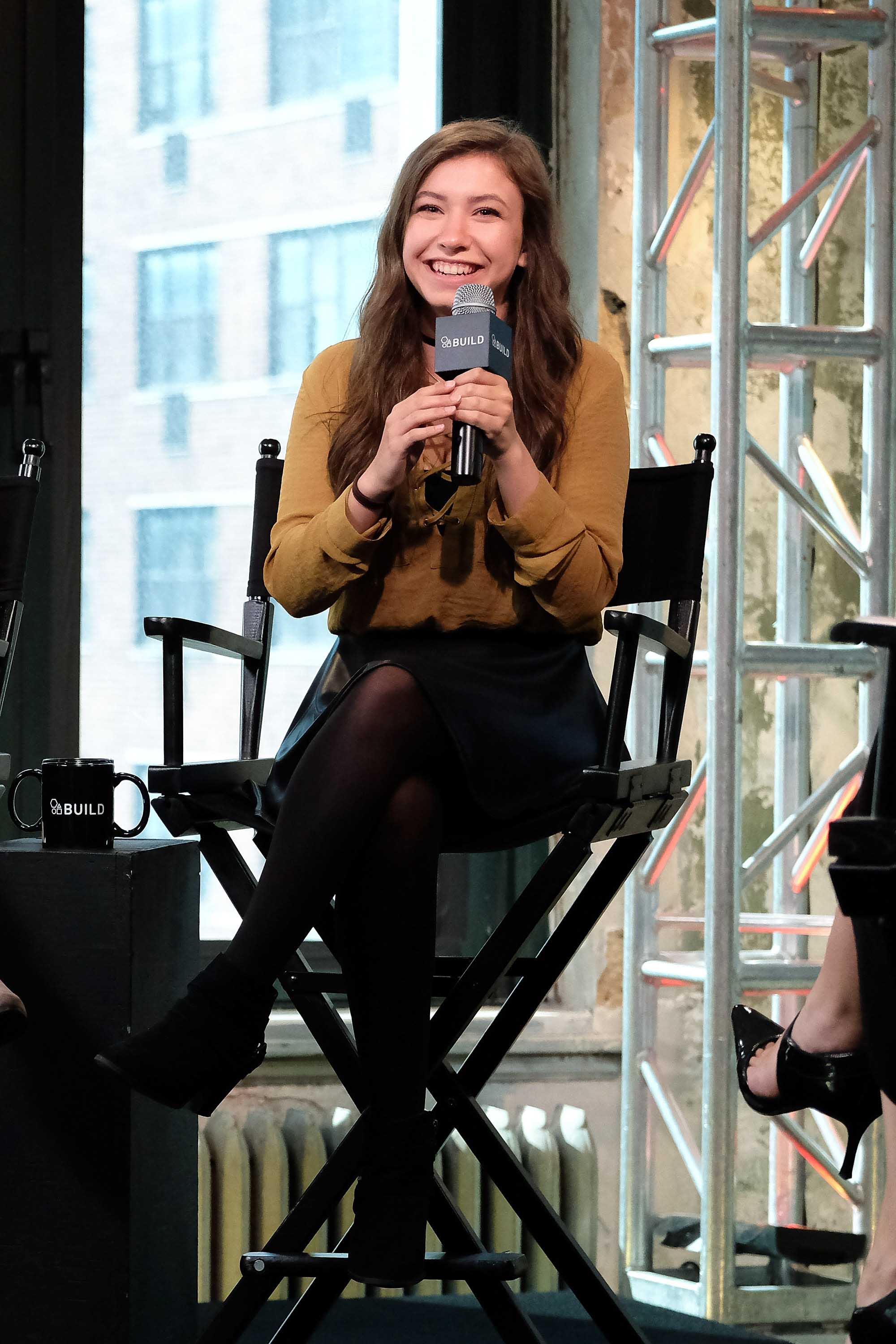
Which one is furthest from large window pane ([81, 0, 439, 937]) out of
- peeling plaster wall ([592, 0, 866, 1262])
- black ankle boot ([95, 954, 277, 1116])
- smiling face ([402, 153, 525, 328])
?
black ankle boot ([95, 954, 277, 1116])

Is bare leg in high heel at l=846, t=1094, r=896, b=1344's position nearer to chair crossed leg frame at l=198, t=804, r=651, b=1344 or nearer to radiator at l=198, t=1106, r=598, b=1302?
chair crossed leg frame at l=198, t=804, r=651, b=1344

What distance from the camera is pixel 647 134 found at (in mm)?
2492

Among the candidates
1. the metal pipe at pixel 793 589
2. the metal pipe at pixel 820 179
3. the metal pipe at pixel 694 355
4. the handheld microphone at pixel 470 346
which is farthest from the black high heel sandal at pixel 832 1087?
the metal pipe at pixel 820 179

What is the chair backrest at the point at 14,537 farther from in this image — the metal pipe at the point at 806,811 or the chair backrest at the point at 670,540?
the metal pipe at the point at 806,811

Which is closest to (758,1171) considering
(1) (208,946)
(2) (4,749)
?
(1) (208,946)

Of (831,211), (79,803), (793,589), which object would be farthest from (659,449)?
(79,803)

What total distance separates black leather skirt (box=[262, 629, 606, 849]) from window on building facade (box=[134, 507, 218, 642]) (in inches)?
45.3

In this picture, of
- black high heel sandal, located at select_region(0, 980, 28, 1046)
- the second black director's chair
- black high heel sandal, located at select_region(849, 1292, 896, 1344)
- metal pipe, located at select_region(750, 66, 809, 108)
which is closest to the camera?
black high heel sandal, located at select_region(849, 1292, 896, 1344)

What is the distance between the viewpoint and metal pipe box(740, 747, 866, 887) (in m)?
2.39

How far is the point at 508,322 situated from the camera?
1.89 m

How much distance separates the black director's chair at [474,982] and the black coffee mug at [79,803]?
19 cm

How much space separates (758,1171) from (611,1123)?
0.32 m

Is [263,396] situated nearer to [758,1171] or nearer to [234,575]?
[234,575]

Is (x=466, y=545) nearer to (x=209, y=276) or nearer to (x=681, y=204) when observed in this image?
(x=681, y=204)
